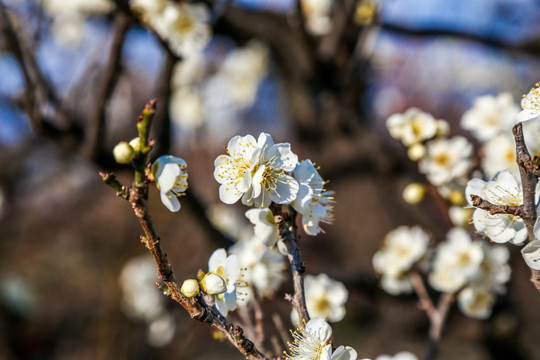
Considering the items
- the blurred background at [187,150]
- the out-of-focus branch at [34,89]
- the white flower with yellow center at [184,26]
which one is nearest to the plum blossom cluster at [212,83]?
the blurred background at [187,150]

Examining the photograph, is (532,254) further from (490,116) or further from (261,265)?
(490,116)

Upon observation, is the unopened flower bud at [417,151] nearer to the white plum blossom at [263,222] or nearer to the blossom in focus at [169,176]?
the white plum blossom at [263,222]

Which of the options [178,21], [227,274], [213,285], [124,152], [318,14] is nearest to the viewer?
[124,152]

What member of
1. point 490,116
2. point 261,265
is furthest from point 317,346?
point 490,116

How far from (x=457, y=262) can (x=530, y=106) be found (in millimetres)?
883

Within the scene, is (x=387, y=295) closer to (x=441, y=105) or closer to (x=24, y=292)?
(x=24, y=292)

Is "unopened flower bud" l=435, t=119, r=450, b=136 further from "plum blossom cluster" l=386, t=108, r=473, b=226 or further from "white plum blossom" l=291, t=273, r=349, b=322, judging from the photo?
"white plum blossom" l=291, t=273, r=349, b=322

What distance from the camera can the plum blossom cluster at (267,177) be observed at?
2.87 ft

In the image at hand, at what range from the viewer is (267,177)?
0.90m

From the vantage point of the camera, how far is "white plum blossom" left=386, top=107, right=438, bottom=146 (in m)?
1.62

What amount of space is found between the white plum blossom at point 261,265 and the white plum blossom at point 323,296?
0.12 metres

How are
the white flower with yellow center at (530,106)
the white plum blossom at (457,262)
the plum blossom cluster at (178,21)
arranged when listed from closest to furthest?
the white flower with yellow center at (530,106), the white plum blossom at (457,262), the plum blossom cluster at (178,21)

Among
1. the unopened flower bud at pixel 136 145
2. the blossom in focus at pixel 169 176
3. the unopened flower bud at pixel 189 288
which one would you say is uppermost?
the unopened flower bud at pixel 136 145

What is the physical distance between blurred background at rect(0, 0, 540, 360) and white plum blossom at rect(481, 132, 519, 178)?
68 centimetres
